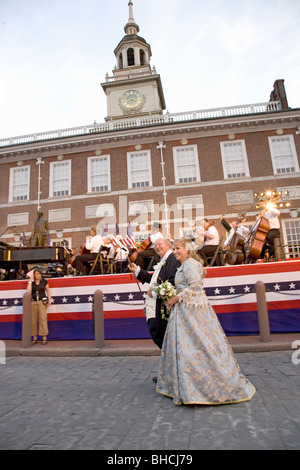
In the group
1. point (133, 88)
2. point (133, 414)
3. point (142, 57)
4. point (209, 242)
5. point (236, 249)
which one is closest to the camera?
point (133, 414)

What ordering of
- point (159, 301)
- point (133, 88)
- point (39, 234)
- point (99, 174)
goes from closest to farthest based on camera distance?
point (159, 301) < point (39, 234) < point (99, 174) < point (133, 88)

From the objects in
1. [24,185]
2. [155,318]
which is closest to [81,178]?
[24,185]

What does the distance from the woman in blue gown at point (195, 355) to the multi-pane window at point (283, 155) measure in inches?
695

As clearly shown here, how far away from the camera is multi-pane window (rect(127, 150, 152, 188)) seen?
1995 cm

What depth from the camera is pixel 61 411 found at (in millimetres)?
3355

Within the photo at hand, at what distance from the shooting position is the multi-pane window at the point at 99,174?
20359 mm

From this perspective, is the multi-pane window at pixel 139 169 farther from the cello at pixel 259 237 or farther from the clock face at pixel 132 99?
the cello at pixel 259 237

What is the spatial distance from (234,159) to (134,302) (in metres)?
14.9

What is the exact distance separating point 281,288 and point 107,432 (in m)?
5.59

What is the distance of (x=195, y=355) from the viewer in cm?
343

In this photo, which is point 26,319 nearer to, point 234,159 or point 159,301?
point 159,301

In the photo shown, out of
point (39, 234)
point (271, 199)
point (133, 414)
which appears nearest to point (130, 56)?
point (271, 199)

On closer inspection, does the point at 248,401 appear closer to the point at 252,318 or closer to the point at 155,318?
the point at 155,318
